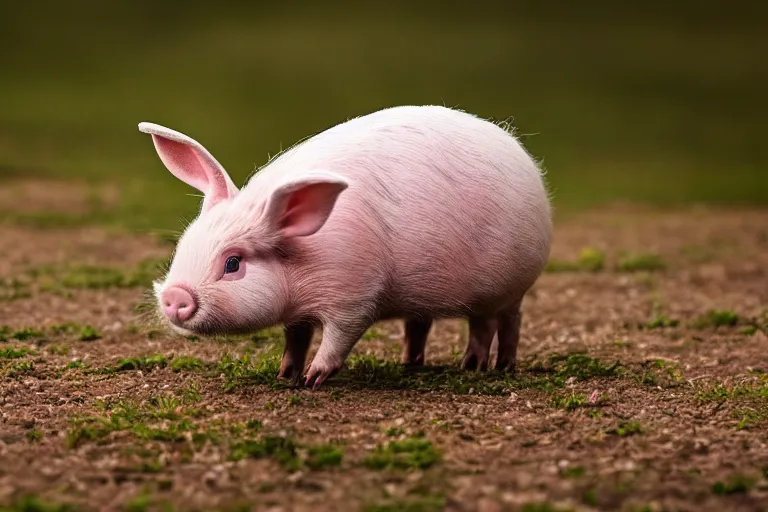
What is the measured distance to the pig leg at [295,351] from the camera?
665 cm

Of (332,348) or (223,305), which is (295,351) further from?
(223,305)

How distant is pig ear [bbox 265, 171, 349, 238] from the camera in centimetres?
589

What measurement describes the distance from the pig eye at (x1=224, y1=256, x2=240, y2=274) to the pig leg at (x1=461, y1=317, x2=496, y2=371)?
169 cm

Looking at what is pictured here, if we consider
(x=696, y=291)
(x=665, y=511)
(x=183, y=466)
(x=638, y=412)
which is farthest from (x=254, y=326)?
(x=696, y=291)

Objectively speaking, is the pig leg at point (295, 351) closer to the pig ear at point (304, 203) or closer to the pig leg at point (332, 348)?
the pig leg at point (332, 348)

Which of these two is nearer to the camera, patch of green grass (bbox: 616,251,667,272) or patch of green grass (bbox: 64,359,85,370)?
patch of green grass (bbox: 64,359,85,370)

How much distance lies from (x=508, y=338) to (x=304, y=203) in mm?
1953

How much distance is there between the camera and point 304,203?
6.03 meters

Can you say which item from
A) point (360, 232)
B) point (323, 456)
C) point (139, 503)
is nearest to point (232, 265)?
point (360, 232)

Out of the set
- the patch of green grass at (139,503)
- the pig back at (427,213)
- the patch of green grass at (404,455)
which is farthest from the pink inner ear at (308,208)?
the patch of green grass at (139,503)

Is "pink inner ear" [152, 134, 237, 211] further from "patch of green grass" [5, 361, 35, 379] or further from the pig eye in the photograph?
"patch of green grass" [5, 361, 35, 379]

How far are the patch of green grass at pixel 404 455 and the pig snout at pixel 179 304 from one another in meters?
1.33

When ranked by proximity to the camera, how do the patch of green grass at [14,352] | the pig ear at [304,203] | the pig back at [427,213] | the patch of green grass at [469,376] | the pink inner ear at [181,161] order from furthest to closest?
the patch of green grass at [14,352] → the pink inner ear at [181,161] → the patch of green grass at [469,376] → the pig back at [427,213] → the pig ear at [304,203]

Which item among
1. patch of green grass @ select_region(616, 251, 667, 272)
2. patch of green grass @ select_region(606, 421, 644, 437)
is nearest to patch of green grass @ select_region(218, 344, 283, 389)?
patch of green grass @ select_region(606, 421, 644, 437)
